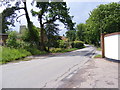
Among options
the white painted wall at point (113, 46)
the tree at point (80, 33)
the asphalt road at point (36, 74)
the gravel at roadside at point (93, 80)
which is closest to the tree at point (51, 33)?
the white painted wall at point (113, 46)

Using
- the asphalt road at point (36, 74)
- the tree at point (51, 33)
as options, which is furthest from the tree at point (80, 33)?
the asphalt road at point (36, 74)

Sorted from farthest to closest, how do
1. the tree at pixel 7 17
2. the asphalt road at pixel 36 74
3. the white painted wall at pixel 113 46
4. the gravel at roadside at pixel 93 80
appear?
the tree at pixel 7 17 < the white painted wall at pixel 113 46 < the asphalt road at pixel 36 74 < the gravel at roadside at pixel 93 80

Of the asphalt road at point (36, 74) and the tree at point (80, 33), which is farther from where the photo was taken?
the tree at point (80, 33)

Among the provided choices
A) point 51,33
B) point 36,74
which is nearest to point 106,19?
point 51,33

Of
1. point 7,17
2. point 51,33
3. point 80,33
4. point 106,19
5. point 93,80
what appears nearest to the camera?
point 93,80

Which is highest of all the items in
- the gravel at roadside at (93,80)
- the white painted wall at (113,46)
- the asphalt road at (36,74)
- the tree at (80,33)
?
the tree at (80,33)

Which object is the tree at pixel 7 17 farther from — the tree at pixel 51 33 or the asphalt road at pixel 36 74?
the asphalt road at pixel 36 74

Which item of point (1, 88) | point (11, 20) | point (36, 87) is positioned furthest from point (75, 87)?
point (11, 20)

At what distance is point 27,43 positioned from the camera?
3123cm

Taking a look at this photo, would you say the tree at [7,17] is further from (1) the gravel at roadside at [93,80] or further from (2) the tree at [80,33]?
(2) the tree at [80,33]

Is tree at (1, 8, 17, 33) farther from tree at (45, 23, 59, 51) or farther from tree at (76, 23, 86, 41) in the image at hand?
tree at (76, 23, 86, 41)

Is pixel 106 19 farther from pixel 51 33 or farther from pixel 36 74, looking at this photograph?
pixel 36 74


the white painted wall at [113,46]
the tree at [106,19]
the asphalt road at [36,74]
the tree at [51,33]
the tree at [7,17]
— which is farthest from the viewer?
the tree at [106,19]

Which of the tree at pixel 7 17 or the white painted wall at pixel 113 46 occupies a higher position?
the tree at pixel 7 17
